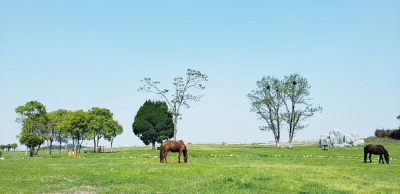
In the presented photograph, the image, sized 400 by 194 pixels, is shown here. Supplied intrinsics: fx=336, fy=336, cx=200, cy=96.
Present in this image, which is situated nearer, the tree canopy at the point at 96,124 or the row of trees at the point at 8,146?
the tree canopy at the point at 96,124

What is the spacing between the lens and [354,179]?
67.8ft

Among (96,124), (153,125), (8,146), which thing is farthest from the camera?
(8,146)

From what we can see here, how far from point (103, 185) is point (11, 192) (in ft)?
13.8

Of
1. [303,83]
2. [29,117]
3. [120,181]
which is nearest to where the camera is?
[120,181]

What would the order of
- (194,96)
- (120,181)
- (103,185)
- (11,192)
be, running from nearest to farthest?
(11,192), (103,185), (120,181), (194,96)

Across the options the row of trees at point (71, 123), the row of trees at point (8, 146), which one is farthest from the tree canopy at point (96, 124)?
the row of trees at point (8, 146)

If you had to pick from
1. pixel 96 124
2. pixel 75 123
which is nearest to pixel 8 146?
pixel 75 123

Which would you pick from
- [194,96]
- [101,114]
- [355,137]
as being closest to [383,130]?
[355,137]

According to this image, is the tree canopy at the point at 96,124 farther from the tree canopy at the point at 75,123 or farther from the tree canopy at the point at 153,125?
the tree canopy at the point at 153,125

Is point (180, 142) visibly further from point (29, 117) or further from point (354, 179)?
point (29, 117)

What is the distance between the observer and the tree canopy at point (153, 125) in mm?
100250

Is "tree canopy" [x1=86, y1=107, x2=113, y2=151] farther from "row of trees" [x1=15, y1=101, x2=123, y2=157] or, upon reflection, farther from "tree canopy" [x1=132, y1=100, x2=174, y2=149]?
"tree canopy" [x1=132, y1=100, x2=174, y2=149]

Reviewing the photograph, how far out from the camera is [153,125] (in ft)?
336

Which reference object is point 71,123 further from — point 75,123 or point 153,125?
point 153,125
